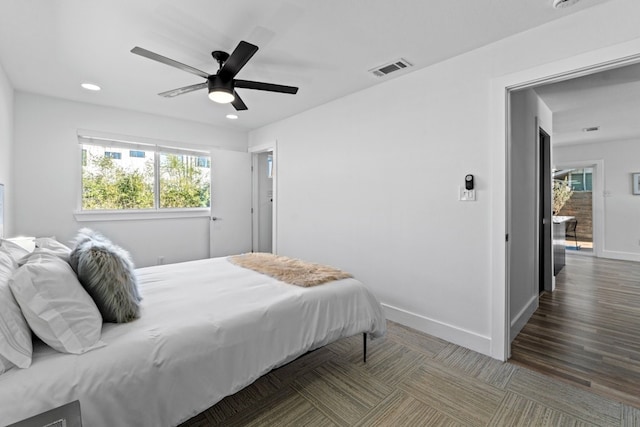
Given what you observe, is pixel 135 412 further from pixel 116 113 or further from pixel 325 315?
pixel 116 113

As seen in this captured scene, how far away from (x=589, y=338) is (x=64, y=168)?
5.91m

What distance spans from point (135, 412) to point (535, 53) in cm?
321

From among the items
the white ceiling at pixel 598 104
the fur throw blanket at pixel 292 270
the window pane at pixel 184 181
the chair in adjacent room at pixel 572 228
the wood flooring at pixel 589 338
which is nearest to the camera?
the wood flooring at pixel 589 338

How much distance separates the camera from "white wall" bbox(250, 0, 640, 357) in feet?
7.52

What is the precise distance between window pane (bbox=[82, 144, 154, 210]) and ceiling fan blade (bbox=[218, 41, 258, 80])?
2.70 m

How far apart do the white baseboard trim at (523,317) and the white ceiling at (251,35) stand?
2.50m

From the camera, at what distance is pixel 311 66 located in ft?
9.14

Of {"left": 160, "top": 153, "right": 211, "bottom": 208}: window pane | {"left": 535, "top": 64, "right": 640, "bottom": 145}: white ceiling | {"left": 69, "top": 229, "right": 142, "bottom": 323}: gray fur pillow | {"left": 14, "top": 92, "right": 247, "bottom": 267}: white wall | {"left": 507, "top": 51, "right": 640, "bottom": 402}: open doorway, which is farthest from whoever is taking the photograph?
{"left": 160, "top": 153, "right": 211, "bottom": 208}: window pane

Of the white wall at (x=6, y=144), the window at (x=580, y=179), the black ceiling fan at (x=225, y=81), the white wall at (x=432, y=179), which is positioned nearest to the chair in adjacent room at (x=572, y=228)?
the window at (x=580, y=179)

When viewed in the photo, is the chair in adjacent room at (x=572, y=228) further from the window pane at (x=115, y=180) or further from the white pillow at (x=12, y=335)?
the white pillow at (x=12, y=335)

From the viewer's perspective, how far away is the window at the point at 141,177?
395 centimetres

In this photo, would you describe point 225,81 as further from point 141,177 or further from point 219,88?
point 141,177

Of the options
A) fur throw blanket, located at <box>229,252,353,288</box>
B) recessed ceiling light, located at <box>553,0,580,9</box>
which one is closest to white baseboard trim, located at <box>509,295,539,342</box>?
fur throw blanket, located at <box>229,252,353,288</box>

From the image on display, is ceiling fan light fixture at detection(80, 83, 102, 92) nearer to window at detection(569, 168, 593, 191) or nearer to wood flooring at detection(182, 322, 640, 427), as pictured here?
wood flooring at detection(182, 322, 640, 427)
